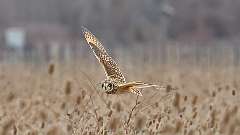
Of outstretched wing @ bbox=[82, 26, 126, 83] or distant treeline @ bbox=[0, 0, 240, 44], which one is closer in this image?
outstretched wing @ bbox=[82, 26, 126, 83]

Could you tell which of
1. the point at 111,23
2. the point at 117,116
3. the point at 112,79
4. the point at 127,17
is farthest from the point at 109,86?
the point at 111,23

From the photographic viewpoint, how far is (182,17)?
40.0 meters

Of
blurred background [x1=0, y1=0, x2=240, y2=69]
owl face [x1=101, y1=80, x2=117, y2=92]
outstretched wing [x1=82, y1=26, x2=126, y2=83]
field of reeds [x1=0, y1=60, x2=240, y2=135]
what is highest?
outstretched wing [x1=82, y1=26, x2=126, y2=83]

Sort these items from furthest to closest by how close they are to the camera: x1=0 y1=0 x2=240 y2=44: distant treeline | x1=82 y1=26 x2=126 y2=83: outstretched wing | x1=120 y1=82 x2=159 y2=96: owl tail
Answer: x1=0 y1=0 x2=240 y2=44: distant treeline → x1=82 y1=26 x2=126 y2=83: outstretched wing → x1=120 y1=82 x2=159 y2=96: owl tail

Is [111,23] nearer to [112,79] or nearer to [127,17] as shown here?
[127,17]

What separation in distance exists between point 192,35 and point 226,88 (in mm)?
34209

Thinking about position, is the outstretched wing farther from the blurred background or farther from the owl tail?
the blurred background

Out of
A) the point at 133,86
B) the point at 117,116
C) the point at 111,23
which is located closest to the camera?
the point at 133,86

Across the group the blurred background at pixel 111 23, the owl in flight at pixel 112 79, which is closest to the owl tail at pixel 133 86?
the owl in flight at pixel 112 79

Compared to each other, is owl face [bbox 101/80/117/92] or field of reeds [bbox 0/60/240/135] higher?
owl face [bbox 101/80/117/92]

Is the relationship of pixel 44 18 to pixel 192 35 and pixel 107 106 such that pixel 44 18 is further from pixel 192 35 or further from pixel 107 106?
pixel 107 106

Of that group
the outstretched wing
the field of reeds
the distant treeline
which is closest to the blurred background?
the distant treeline

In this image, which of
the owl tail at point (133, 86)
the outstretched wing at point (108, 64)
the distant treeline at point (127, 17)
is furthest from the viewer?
the distant treeline at point (127, 17)

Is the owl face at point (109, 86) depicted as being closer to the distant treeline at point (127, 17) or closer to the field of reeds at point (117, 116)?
the field of reeds at point (117, 116)
